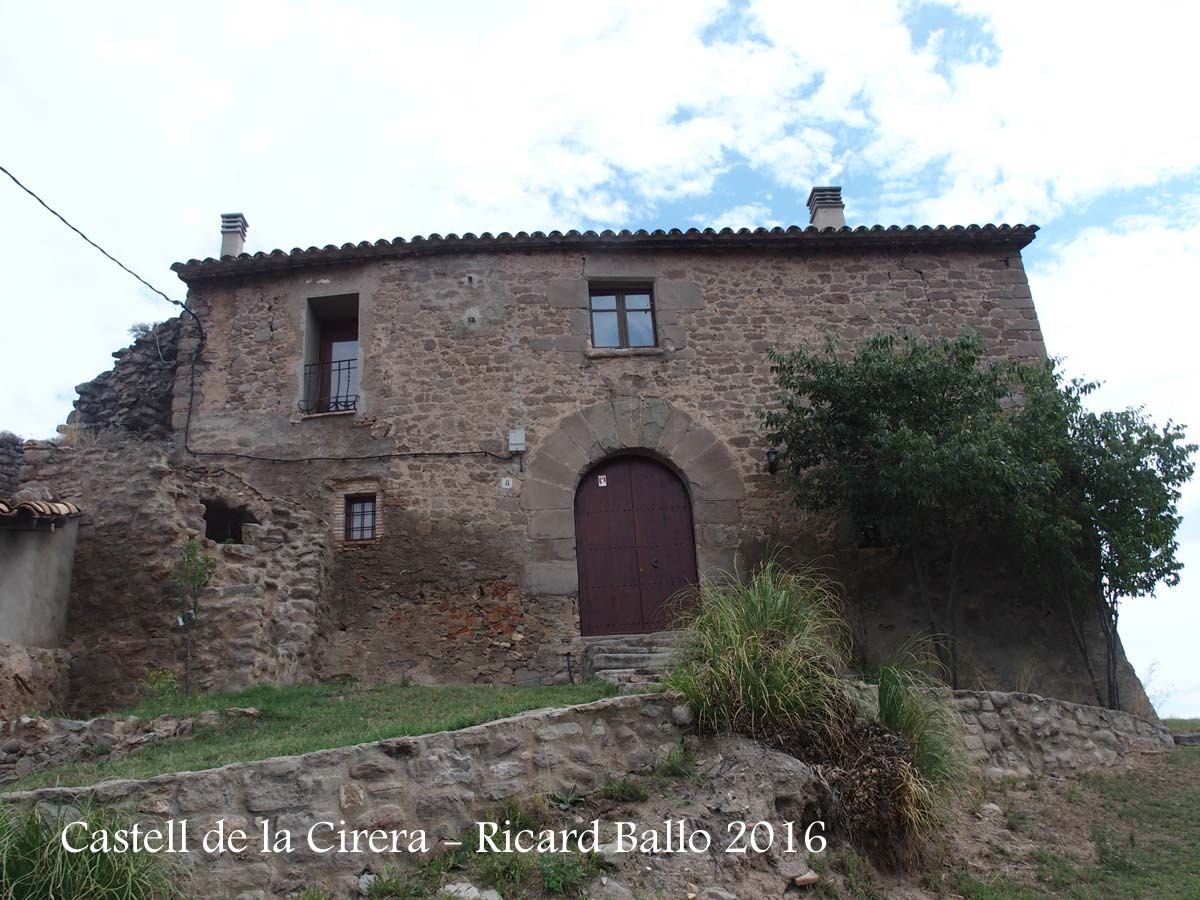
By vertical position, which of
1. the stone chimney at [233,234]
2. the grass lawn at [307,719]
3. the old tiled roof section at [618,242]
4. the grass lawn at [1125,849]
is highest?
the stone chimney at [233,234]

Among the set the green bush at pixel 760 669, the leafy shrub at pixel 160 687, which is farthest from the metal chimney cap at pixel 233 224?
the green bush at pixel 760 669

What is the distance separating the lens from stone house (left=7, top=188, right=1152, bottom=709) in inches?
391

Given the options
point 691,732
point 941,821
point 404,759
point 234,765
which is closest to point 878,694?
point 941,821

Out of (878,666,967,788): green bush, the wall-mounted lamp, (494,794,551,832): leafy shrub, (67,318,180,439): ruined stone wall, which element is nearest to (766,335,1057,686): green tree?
the wall-mounted lamp

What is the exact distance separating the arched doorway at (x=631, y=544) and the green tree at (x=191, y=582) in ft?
13.1

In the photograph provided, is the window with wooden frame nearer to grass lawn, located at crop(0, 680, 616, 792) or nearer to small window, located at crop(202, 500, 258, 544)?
small window, located at crop(202, 500, 258, 544)

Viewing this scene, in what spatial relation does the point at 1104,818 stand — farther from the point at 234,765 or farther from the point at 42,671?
the point at 42,671

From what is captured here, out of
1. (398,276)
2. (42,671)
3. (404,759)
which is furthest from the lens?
(398,276)

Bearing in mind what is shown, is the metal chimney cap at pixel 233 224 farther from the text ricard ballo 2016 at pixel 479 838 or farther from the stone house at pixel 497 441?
the text ricard ballo 2016 at pixel 479 838

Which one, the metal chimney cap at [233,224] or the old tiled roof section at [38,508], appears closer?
the old tiled roof section at [38,508]

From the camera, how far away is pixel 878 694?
253 inches

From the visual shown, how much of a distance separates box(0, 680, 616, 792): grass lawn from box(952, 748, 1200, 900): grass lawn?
308cm

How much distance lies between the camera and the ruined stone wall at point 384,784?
462 cm

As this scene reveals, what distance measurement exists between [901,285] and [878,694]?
7.21 meters
